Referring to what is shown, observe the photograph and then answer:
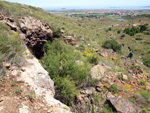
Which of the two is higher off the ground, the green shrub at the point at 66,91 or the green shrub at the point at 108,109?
the green shrub at the point at 66,91

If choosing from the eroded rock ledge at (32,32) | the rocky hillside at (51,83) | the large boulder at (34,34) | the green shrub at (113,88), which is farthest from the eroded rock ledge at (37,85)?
the large boulder at (34,34)

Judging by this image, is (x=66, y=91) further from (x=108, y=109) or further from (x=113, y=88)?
(x=113, y=88)

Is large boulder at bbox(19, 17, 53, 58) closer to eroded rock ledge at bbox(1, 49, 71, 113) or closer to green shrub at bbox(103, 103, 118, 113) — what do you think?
eroded rock ledge at bbox(1, 49, 71, 113)

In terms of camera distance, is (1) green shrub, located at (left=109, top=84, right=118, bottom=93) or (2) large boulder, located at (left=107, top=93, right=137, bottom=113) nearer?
(2) large boulder, located at (left=107, top=93, right=137, bottom=113)

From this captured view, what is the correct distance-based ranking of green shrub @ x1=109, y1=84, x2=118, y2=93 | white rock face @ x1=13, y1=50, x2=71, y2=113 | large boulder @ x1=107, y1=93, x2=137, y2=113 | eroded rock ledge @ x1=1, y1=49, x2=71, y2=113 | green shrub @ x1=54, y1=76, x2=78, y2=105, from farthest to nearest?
green shrub @ x1=109, y1=84, x2=118, y2=93, green shrub @ x1=54, y1=76, x2=78, y2=105, large boulder @ x1=107, y1=93, x2=137, y2=113, white rock face @ x1=13, y1=50, x2=71, y2=113, eroded rock ledge @ x1=1, y1=49, x2=71, y2=113

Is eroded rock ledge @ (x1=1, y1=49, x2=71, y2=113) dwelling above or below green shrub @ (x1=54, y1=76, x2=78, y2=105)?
above

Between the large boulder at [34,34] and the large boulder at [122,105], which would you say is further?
the large boulder at [34,34]

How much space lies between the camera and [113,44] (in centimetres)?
1486

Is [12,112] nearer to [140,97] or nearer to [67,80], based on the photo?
[67,80]

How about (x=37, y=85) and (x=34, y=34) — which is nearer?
(x=37, y=85)

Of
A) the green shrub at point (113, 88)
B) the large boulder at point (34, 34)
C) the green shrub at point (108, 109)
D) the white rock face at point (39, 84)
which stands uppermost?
the large boulder at point (34, 34)

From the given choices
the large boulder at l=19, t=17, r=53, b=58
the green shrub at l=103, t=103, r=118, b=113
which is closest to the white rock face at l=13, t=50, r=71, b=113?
the green shrub at l=103, t=103, r=118, b=113

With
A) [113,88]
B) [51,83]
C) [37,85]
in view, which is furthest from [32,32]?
[113,88]

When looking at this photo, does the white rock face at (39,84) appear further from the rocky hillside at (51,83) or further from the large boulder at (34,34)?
the large boulder at (34,34)
